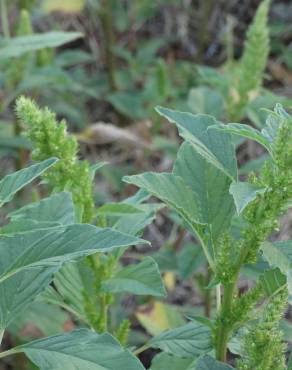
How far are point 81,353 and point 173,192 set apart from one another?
265 millimetres

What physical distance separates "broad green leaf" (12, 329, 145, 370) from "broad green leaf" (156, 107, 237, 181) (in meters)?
0.29

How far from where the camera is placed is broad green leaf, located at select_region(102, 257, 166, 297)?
45.4 inches

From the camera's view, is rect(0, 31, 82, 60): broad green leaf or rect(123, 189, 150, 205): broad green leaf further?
rect(0, 31, 82, 60): broad green leaf

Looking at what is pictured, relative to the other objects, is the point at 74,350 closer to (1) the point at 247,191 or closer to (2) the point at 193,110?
(1) the point at 247,191

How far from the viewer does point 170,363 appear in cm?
122

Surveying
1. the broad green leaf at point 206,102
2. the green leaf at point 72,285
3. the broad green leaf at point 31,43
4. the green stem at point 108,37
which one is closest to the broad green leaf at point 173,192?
the green leaf at point 72,285

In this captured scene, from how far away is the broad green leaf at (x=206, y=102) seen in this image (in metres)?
2.15

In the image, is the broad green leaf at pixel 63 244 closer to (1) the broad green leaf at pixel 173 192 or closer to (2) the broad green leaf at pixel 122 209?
(1) the broad green leaf at pixel 173 192

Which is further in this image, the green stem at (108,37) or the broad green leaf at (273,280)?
the green stem at (108,37)

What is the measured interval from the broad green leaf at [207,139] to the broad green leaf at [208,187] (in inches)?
2.4

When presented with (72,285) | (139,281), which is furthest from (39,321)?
(139,281)

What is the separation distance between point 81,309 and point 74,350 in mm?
287

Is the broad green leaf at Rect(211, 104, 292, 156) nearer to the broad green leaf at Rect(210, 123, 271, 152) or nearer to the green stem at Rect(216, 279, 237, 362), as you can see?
the broad green leaf at Rect(210, 123, 271, 152)

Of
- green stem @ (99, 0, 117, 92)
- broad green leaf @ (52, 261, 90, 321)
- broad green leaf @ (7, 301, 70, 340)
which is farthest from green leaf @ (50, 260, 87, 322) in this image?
green stem @ (99, 0, 117, 92)
